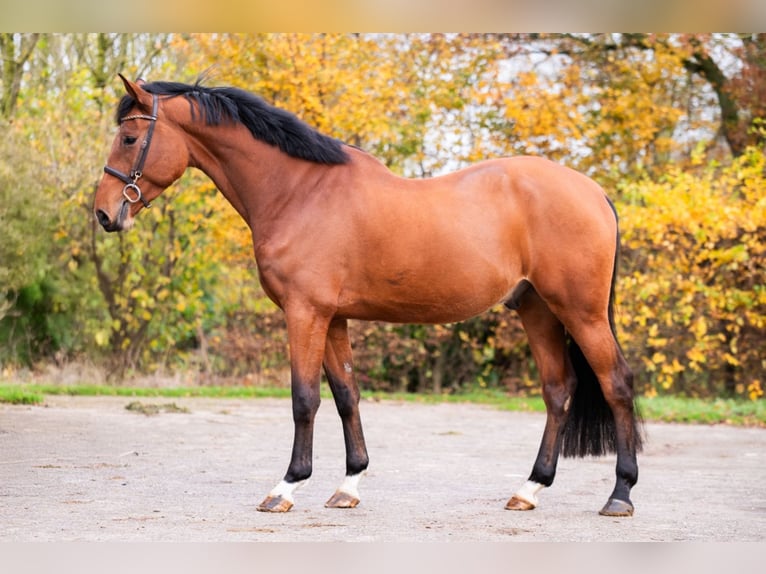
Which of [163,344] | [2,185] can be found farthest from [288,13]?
[163,344]

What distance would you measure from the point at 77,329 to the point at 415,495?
33.9 feet

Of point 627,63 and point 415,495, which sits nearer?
A: point 415,495

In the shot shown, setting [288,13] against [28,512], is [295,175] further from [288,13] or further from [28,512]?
[28,512]

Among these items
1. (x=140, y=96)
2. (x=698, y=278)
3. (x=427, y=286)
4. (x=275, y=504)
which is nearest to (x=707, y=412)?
(x=698, y=278)

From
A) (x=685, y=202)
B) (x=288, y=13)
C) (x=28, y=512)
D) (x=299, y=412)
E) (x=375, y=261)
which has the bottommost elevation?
(x=28, y=512)

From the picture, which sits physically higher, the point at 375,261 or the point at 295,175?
the point at 295,175

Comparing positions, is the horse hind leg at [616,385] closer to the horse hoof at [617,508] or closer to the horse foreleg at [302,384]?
the horse hoof at [617,508]

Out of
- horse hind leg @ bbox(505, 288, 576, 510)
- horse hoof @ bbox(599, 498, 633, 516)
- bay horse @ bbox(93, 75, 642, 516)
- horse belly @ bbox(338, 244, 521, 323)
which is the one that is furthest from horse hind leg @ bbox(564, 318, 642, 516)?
Answer: horse belly @ bbox(338, 244, 521, 323)

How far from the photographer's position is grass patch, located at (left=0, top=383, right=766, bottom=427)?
454 inches

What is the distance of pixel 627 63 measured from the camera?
16766 millimetres

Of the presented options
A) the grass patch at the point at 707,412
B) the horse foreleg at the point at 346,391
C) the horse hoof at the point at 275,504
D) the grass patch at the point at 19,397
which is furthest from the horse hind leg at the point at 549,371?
the grass patch at the point at 19,397

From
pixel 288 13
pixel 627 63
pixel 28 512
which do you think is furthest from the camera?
pixel 627 63

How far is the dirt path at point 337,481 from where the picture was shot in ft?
16.5

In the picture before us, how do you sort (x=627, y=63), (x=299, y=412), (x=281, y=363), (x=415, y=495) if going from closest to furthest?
(x=299, y=412)
(x=415, y=495)
(x=281, y=363)
(x=627, y=63)
